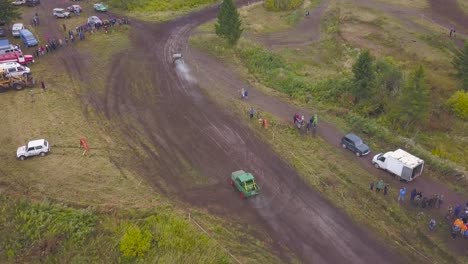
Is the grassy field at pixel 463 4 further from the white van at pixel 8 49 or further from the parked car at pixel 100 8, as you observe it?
the white van at pixel 8 49

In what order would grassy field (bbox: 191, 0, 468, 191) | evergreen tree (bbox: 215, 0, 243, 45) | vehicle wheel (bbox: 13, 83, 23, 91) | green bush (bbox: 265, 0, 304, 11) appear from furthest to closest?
green bush (bbox: 265, 0, 304, 11) < evergreen tree (bbox: 215, 0, 243, 45) < vehicle wheel (bbox: 13, 83, 23, 91) < grassy field (bbox: 191, 0, 468, 191)

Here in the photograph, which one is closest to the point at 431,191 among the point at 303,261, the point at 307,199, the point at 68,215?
the point at 307,199

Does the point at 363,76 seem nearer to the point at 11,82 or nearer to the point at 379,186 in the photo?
the point at 379,186

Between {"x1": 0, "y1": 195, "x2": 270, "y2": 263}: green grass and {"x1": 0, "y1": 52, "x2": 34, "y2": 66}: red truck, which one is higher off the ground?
{"x1": 0, "y1": 52, "x2": 34, "y2": 66}: red truck

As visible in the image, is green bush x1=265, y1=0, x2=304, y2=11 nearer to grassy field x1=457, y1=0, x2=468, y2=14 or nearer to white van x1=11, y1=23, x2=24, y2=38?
grassy field x1=457, y1=0, x2=468, y2=14

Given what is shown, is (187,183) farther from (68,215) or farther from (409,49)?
(409,49)

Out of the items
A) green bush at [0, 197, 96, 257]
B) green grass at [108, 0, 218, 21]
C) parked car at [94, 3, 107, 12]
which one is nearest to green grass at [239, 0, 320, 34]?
green grass at [108, 0, 218, 21]
